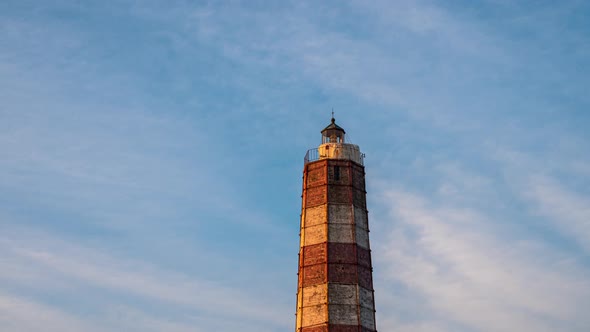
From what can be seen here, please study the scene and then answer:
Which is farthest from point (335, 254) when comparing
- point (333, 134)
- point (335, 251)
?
point (333, 134)

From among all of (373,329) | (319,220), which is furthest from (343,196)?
(373,329)

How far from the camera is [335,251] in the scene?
204ft

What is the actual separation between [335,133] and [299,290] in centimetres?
1513

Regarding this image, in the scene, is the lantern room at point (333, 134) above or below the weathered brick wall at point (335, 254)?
above

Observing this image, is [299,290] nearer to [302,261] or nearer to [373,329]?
[302,261]

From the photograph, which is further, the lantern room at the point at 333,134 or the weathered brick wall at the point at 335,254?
the lantern room at the point at 333,134

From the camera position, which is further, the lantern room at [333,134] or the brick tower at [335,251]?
the lantern room at [333,134]

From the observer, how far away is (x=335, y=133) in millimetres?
70062

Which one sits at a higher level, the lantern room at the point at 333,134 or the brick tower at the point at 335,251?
the lantern room at the point at 333,134

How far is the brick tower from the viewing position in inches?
2383

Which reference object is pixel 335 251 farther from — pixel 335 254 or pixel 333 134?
pixel 333 134

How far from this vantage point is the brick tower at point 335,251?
2383 inches

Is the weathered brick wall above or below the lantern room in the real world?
below

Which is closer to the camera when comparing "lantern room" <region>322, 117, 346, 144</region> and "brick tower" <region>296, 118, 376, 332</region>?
"brick tower" <region>296, 118, 376, 332</region>
